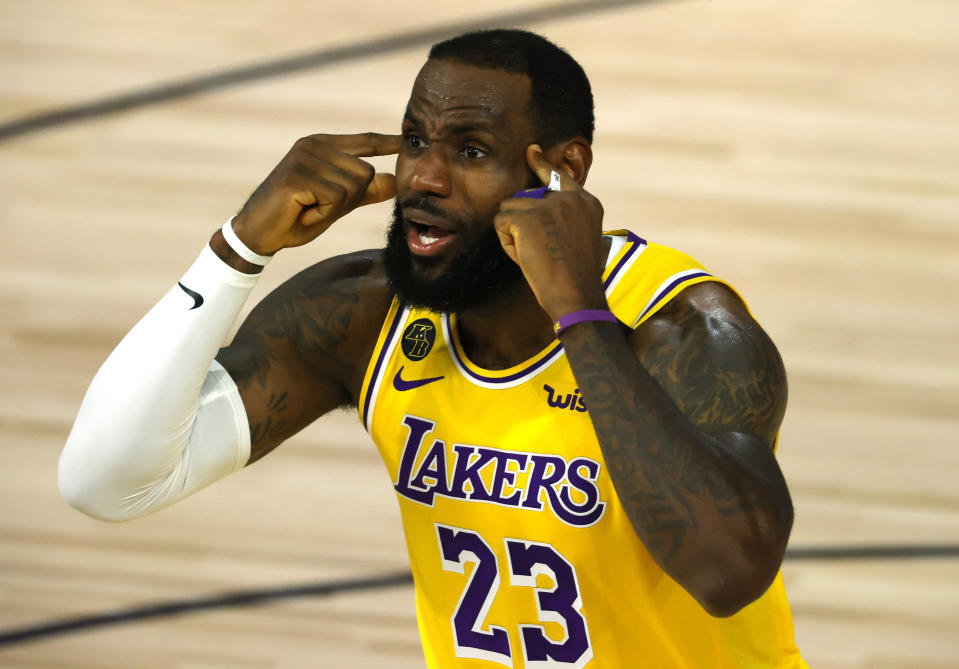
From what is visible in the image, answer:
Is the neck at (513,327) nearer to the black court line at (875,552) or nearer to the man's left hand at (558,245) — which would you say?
the man's left hand at (558,245)

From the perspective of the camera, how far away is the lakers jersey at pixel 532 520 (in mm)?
1479

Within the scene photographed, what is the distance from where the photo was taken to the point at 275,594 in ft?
10.0

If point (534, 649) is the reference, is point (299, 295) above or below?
above

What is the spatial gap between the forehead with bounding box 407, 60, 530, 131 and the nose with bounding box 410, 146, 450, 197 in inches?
2.0

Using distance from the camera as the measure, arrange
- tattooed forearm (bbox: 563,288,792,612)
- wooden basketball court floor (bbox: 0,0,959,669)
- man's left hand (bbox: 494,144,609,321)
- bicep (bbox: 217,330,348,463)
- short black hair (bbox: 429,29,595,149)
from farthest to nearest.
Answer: wooden basketball court floor (bbox: 0,0,959,669)
bicep (bbox: 217,330,348,463)
short black hair (bbox: 429,29,595,149)
man's left hand (bbox: 494,144,609,321)
tattooed forearm (bbox: 563,288,792,612)

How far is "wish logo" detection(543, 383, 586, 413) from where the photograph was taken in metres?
1.50

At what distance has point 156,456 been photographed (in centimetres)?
153

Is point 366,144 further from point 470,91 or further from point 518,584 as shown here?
point 518,584

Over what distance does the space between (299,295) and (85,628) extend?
182 centimetres

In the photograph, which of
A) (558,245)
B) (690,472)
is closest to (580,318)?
(558,245)

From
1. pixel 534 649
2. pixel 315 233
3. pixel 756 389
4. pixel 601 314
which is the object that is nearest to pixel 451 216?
pixel 315 233

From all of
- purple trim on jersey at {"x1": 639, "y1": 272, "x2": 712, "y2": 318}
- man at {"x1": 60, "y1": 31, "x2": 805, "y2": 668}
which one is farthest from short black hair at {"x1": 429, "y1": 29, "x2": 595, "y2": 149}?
purple trim on jersey at {"x1": 639, "y1": 272, "x2": 712, "y2": 318}

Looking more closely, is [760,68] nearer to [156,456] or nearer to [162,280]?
[162,280]

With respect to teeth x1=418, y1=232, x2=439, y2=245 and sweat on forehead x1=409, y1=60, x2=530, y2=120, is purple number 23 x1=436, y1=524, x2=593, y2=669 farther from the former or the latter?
sweat on forehead x1=409, y1=60, x2=530, y2=120
